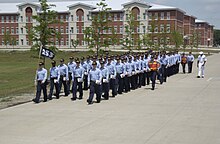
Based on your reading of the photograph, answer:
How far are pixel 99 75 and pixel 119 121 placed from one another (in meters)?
4.62

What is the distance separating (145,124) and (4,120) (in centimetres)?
486

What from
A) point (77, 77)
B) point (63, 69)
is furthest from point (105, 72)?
point (63, 69)

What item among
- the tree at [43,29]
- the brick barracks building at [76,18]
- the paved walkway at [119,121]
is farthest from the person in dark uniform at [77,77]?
the brick barracks building at [76,18]

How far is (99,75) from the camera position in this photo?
58.4ft

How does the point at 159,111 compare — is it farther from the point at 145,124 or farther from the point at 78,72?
the point at 78,72

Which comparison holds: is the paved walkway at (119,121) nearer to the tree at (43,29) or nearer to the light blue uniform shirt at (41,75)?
the light blue uniform shirt at (41,75)

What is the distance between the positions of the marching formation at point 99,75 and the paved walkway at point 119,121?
68cm

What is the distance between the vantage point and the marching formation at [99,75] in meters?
18.2

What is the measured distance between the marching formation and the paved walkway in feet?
2.22

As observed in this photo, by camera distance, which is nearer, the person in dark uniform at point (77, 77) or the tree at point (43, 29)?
the person in dark uniform at point (77, 77)

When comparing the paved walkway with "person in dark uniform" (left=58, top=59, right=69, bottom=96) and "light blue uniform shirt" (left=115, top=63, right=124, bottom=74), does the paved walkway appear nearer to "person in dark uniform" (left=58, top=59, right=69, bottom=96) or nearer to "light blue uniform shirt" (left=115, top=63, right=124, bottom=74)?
"person in dark uniform" (left=58, top=59, right=69, bottom=96)

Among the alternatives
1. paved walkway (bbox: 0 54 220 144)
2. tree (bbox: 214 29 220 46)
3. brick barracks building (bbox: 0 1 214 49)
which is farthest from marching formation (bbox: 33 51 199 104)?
tree (bbox: 214 29 220 46)

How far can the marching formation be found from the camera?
18.2 meters

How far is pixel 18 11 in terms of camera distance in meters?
114
